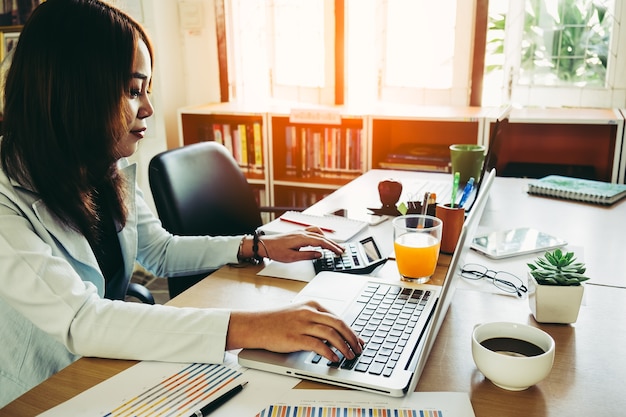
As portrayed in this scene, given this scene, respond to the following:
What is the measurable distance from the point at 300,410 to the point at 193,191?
1.07 meters

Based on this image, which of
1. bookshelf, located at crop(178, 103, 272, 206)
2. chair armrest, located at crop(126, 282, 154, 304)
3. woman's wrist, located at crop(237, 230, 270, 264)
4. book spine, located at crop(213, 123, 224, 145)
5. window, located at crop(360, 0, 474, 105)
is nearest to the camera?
woman's wrist, located at crop(237, 230, 270, 264)

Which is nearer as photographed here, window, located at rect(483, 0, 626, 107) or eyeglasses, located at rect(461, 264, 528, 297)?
eyeglasses, located at rect(461, 264, 528, 297)

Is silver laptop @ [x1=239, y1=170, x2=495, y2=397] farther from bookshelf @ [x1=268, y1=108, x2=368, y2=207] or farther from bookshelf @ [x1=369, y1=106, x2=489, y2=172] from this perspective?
bookshelf @ [x1=268, y1=108, x2=368, y2=207]

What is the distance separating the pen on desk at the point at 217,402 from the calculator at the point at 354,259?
48 cm

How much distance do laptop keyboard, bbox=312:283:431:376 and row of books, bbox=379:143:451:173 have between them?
1.62 metres

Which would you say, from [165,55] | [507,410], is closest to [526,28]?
[165,55]

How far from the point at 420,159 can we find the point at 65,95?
1.94 meters

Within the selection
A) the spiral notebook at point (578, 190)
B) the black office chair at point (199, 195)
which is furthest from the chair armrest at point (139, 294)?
the spiral notebook at point (578, 190)

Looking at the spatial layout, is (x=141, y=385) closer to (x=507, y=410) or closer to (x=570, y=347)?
(x=507, y=410)

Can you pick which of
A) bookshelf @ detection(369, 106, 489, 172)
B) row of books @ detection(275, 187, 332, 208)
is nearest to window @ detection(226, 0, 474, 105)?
bookshelf @ detection(369, 106, 489, 172)

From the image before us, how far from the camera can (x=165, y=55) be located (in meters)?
3.19

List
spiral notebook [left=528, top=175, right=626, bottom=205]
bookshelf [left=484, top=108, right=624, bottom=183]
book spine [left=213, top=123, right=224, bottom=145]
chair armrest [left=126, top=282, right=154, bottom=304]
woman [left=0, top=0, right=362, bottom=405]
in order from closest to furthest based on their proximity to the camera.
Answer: woman [left=0, top=0, right=362, bottom=405], chair armrest [left=126, top=282, right=154, bottom=304], spiral notebook [left=528, top=175, right=626, bottom=205], bookshelf [left=484, top=108, right=624, bottom=183], book spine [left=213, top=123, right=224, bottom=145]

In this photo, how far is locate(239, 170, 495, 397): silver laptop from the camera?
805 millimetres

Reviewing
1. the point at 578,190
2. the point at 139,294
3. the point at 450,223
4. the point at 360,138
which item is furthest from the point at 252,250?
the point at 360,138
